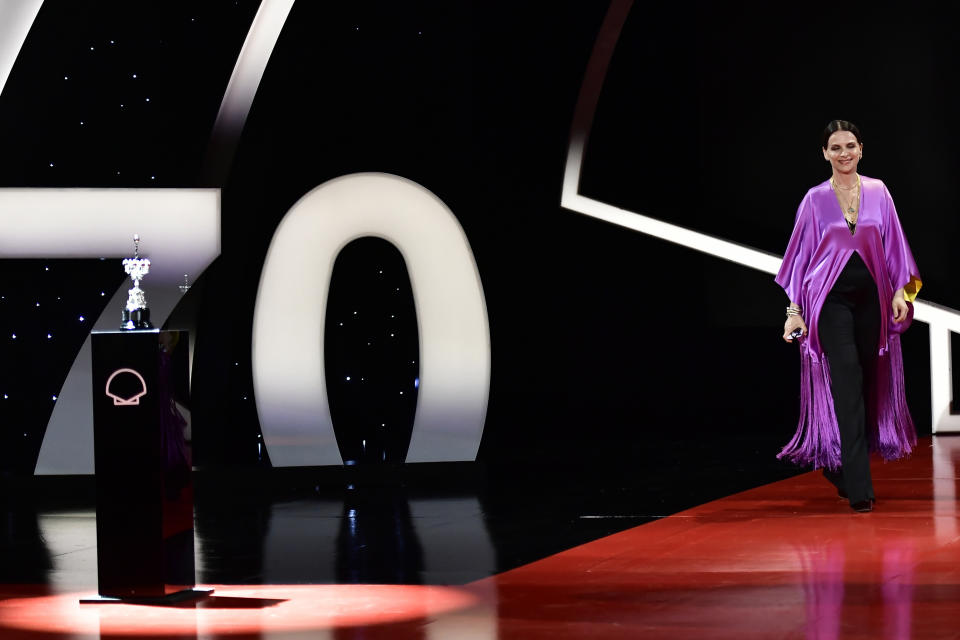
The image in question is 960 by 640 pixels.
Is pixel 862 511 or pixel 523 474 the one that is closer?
pixel 862 511

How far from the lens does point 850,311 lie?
5.46m

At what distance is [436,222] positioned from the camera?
23.6 ft

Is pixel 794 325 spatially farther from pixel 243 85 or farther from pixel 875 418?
pixel 243 85

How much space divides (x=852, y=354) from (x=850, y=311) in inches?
7.3

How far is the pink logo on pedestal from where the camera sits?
397cm

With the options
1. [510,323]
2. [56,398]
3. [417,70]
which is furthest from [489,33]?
[56,398]

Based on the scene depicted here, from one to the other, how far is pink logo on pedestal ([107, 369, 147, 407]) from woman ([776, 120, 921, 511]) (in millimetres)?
2713

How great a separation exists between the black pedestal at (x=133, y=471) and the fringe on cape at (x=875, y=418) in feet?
8.77

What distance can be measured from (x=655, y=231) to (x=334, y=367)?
198 cm

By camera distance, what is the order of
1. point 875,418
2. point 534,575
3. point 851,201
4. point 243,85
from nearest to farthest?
point 534,575 → point 851,201 → point 875,418 → point 243,85

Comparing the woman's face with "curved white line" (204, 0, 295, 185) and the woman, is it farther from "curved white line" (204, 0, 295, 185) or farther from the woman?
"curved white line" (204, 0, 295, 185)

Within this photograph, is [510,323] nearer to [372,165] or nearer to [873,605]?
[372,165]

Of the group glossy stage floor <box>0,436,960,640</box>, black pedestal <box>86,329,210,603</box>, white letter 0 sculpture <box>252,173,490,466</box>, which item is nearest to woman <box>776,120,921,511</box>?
glossy stage floor <box>0,436,960,640</box>

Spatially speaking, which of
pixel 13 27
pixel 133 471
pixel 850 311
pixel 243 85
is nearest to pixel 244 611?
pixel 133 471
